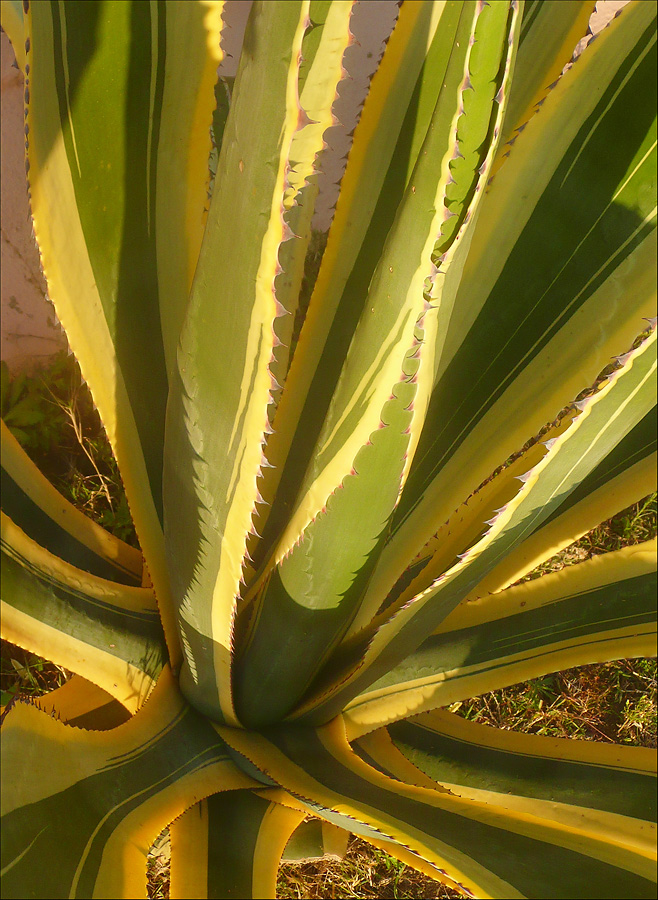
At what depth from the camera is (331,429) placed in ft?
1.91

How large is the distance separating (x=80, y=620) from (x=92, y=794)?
0.19 m

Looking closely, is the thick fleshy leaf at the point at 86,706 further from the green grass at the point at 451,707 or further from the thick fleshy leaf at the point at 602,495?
the thick fleshy leaf at the point at 602,495

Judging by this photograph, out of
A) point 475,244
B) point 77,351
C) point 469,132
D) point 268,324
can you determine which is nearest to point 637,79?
point 475,244

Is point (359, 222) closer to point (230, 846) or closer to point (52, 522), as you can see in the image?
point (52, 522)

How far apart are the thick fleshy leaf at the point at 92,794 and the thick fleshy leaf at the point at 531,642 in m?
0.22

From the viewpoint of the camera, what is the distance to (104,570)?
99 centimetres

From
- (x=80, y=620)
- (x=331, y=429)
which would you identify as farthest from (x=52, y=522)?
(x=331, y=429)

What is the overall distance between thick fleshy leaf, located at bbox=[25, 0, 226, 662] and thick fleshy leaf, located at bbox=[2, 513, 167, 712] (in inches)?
4.9

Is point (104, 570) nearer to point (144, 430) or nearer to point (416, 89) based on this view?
point (144, 430)

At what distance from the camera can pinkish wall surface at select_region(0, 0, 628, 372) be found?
4.74ft

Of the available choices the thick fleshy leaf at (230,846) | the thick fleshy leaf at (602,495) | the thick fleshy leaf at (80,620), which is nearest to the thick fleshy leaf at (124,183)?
the thick fleshy leaf at (80,620)

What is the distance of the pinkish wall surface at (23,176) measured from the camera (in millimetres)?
1444

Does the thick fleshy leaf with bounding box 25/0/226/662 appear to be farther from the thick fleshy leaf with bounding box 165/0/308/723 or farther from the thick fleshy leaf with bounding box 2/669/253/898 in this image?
the thick fleshy leaf with bounding box 2/669/253/898

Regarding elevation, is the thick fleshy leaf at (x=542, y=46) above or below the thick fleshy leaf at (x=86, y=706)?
above
